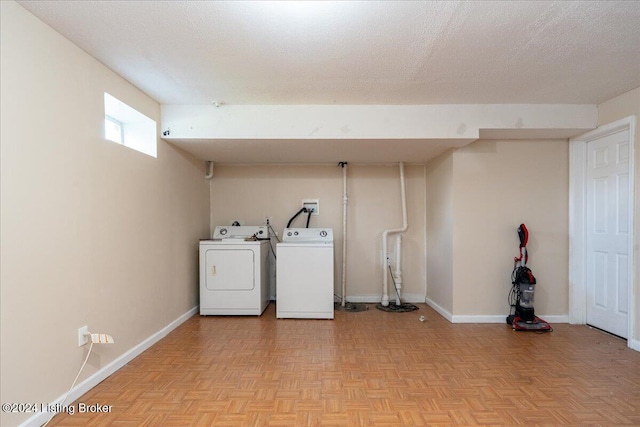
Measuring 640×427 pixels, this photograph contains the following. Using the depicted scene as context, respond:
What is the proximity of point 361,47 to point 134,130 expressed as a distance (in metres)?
2.29

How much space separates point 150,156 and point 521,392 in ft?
11.8

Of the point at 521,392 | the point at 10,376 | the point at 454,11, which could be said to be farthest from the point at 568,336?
the point at 10,376

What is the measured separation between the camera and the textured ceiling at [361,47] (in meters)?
1.88

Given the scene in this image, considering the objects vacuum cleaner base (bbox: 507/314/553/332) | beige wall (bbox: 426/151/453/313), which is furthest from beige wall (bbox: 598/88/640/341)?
beige wall (bbox: 426/151/453/313)

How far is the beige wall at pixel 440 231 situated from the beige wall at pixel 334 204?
0.76ft

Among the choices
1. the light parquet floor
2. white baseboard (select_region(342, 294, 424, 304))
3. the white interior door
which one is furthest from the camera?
white baseboard (select_region(342, 294, 424, 304))

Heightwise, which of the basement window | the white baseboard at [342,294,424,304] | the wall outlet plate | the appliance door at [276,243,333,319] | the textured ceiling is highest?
the textured ceiling

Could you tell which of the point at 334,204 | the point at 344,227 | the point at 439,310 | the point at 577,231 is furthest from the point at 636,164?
the point at 334,204

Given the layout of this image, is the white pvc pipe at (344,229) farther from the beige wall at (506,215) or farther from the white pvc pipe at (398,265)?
the beige wall at (506,215)

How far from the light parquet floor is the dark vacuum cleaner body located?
4.8 inches

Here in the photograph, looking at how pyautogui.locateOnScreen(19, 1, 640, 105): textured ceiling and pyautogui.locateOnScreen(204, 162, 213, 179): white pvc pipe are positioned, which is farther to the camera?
pyautogui.locateOnScreen(204, 162, 213, 179): white pvc pipe

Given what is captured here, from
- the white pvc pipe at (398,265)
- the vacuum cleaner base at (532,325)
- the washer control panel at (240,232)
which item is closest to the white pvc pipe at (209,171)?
the washer control panel at (240,232)

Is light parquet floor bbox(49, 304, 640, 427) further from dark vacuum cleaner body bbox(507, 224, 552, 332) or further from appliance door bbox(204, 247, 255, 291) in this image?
appliance door bbox(204, 247, 255, 291)

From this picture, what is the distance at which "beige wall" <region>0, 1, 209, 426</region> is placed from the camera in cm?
176
